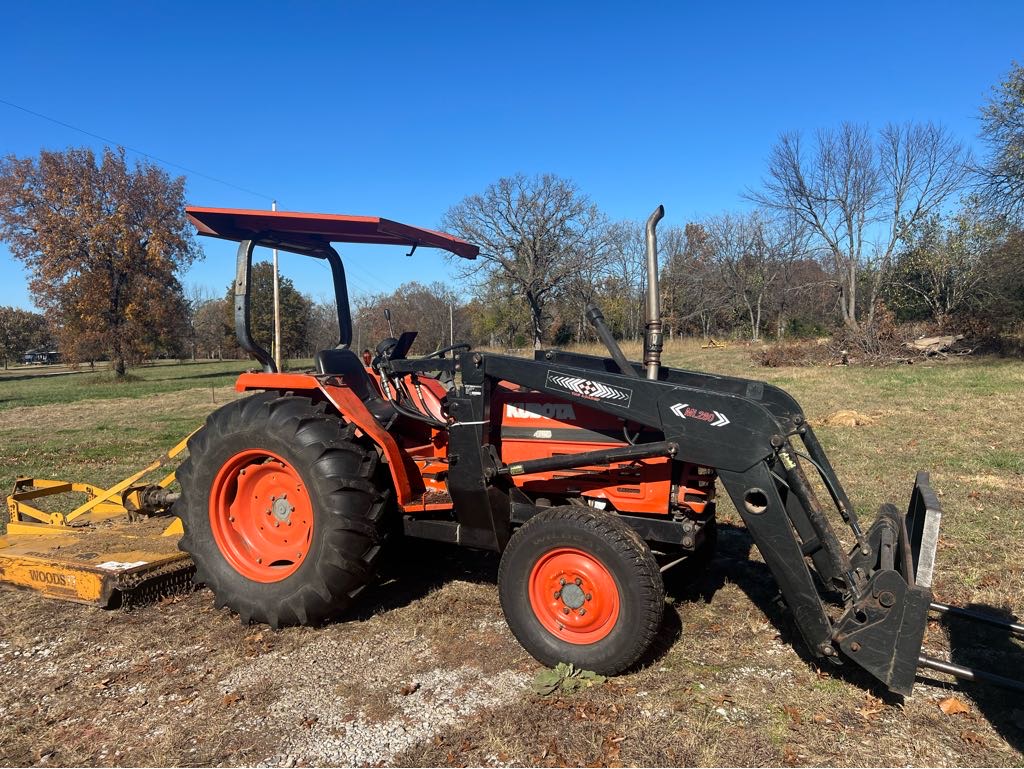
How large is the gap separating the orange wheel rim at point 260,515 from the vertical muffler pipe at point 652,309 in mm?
2081

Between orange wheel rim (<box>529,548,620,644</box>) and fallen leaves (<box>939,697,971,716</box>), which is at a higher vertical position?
orange wheel rim (<box>529,548,620,644</box>)

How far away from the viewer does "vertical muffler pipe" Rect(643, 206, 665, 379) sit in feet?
11.4

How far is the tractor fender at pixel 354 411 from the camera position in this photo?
3703 mm

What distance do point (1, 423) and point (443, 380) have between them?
46.5 ft

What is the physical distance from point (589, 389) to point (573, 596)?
1013 millimetres

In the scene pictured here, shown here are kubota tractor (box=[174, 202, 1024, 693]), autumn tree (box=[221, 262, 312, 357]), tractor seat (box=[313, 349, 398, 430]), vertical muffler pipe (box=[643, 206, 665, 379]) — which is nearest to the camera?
kubota tractor (box=[174, 202, 1024, 693])

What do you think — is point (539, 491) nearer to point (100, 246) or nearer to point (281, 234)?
point (281, 234)

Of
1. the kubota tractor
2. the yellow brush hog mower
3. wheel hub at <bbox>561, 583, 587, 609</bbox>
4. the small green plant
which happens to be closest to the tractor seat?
the kubota tractor

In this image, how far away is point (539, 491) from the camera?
12.3ft

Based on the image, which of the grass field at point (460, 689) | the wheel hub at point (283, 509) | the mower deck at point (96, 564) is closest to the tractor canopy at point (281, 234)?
the wheel hub at point (283, 509)

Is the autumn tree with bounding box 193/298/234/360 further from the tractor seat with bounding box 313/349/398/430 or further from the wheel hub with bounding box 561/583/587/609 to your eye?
the wheel hub with bounding box 561/583/587/609

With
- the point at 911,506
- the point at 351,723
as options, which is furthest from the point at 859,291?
the point at 351,723

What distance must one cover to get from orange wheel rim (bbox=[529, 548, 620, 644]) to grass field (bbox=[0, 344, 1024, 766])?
24cm

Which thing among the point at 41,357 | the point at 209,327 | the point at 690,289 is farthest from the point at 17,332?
the point at 690,289
